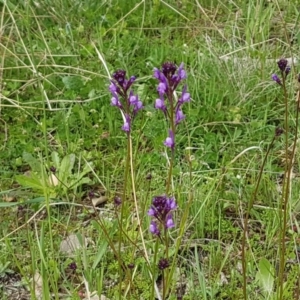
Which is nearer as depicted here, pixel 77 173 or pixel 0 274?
pixel 0 274

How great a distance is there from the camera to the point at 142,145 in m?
2.73

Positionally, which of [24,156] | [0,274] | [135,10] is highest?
[135,10]

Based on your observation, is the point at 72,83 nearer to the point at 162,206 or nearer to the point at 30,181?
the point at 30,181

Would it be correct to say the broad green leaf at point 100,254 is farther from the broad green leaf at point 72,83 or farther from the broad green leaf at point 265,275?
the broad green leaf at point 72,83

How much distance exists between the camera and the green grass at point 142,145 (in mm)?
2125

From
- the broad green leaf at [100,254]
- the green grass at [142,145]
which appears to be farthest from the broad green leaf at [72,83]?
the broad green leaf at [100,254]

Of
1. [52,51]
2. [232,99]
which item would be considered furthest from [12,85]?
[232,99]

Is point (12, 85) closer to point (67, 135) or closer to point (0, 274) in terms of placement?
point (67, 135)

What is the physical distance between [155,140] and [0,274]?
830 millimetres

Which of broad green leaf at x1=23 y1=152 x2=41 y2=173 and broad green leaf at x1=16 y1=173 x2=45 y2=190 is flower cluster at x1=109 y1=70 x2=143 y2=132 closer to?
broad green leaf at x1=16 y1=173 x2=45 y2=190

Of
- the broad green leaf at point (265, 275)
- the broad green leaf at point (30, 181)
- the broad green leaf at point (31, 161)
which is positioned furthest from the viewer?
the broad green leaf at point (31, 161)

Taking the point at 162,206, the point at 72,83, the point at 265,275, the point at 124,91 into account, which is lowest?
the point at 265,275

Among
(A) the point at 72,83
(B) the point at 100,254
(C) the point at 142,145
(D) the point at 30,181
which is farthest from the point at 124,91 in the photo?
(A) the point at 72,83

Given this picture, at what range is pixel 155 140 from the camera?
2707 mm
